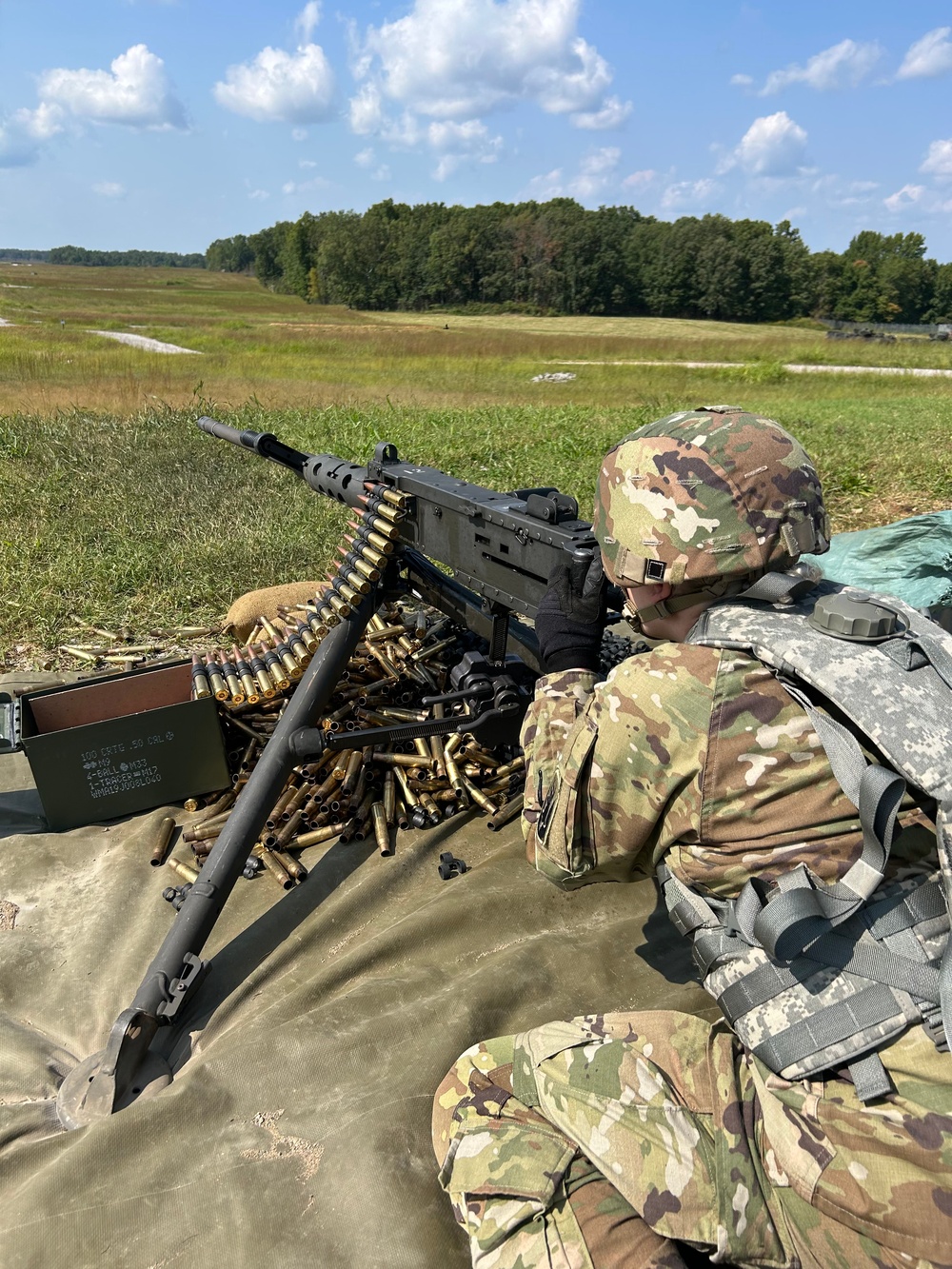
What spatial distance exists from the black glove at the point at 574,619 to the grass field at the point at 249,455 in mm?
4982

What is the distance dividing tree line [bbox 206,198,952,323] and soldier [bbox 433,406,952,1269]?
3577 inches

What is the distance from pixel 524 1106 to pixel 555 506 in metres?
1.97

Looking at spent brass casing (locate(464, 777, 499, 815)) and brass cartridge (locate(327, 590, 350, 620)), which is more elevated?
brass cartridge (locate(327, 590, 350, 620))

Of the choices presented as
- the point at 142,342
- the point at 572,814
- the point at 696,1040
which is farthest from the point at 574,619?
the point at 142,342

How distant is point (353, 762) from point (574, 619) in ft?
7.47

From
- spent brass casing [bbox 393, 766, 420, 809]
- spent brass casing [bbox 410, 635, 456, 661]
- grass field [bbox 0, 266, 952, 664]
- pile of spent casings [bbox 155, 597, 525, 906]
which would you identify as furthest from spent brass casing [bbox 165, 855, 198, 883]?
grass field [bbox 0, 266, 952, 664]

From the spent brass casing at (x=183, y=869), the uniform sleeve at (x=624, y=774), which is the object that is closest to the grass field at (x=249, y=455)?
the spent brass casing at (x=183, y=869)

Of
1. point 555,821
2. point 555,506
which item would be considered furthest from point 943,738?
point 555,506

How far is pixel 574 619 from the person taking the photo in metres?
3.04

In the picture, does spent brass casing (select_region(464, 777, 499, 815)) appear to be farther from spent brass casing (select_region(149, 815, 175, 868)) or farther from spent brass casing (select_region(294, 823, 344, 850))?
spent brass casing (select_region(149, 815, 175, 868))

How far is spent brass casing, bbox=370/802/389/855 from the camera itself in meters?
4.52

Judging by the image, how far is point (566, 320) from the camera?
77.1 metres

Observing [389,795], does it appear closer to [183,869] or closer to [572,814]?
[183,869]

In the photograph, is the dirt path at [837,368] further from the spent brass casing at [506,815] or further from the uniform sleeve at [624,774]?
the uniform sleeve at [624,774]
